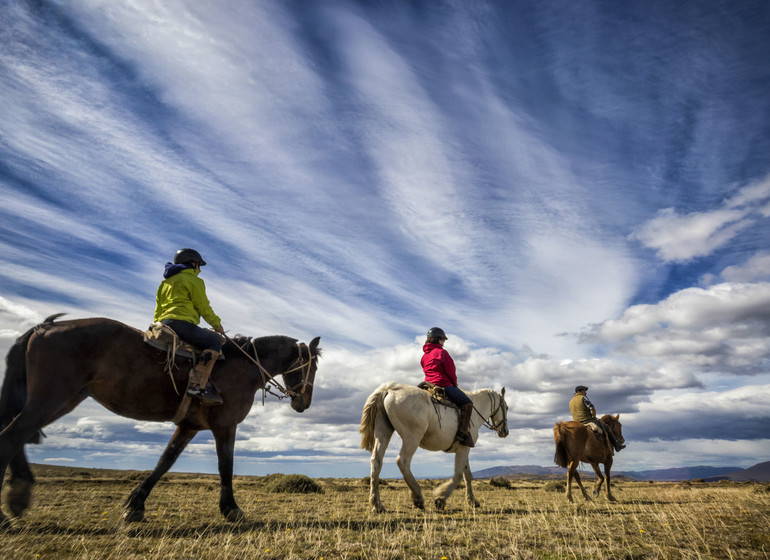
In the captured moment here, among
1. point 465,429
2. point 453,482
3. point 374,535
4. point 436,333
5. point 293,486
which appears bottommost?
point 293,486

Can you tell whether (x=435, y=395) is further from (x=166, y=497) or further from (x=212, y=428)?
(x=166, y=497)

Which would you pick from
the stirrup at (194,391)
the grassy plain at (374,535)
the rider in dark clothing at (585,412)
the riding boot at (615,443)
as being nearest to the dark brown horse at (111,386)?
the stirrup at (194,391)

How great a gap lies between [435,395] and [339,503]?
3.72 m

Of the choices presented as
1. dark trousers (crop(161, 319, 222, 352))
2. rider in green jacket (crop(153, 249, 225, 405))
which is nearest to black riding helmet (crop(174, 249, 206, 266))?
rider in green jacket (crop(153, 249, 225, 405))

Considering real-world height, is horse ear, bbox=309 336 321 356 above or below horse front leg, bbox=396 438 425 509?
above

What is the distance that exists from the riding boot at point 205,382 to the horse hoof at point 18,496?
2.51 m

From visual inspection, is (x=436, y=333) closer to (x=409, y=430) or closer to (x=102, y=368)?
(x=409, y=430)

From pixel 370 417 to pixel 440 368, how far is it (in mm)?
2127

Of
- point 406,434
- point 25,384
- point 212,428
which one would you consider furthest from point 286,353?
point 25,384

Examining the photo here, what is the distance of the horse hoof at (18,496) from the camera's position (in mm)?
6684

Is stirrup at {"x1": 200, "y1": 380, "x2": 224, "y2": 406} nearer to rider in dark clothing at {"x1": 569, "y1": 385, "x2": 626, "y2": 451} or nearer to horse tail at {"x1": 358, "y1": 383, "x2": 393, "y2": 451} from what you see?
horse tail at {"x1": 358, "y1": 383, "x2": 393, "y2": 451}

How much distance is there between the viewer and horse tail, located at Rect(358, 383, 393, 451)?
1032 centimetres

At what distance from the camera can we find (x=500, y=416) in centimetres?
1289

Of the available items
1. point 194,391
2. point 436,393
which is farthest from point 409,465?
point 194,391
